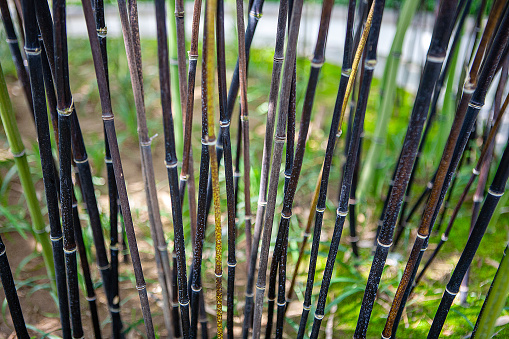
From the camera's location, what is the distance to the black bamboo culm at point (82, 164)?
601 mm

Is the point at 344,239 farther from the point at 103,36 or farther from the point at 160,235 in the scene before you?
the point at 103,36

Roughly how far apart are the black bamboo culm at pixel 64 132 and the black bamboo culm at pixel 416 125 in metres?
0.50

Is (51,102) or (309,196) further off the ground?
(51,102)

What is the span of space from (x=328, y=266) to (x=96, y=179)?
3.44ft

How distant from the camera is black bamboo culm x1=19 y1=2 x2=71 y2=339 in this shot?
583mm

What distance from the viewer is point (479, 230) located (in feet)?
2.21

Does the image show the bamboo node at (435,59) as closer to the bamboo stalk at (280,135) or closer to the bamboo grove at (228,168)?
the bamboo grove at (228,168)

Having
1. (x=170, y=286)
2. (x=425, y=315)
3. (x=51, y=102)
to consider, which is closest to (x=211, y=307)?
(x=170, y=286)

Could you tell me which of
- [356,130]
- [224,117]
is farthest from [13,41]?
[356,130]

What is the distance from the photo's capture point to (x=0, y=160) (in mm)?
1555

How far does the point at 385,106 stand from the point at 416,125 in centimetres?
83

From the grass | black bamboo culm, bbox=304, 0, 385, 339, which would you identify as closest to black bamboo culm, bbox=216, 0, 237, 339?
black bamboo culm, bbox=304, 0, 385, 339

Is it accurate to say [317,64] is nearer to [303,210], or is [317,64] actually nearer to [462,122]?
[462,122]

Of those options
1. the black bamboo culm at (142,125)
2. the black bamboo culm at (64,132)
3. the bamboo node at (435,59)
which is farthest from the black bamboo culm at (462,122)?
the black bamboo culm at (64,132)
